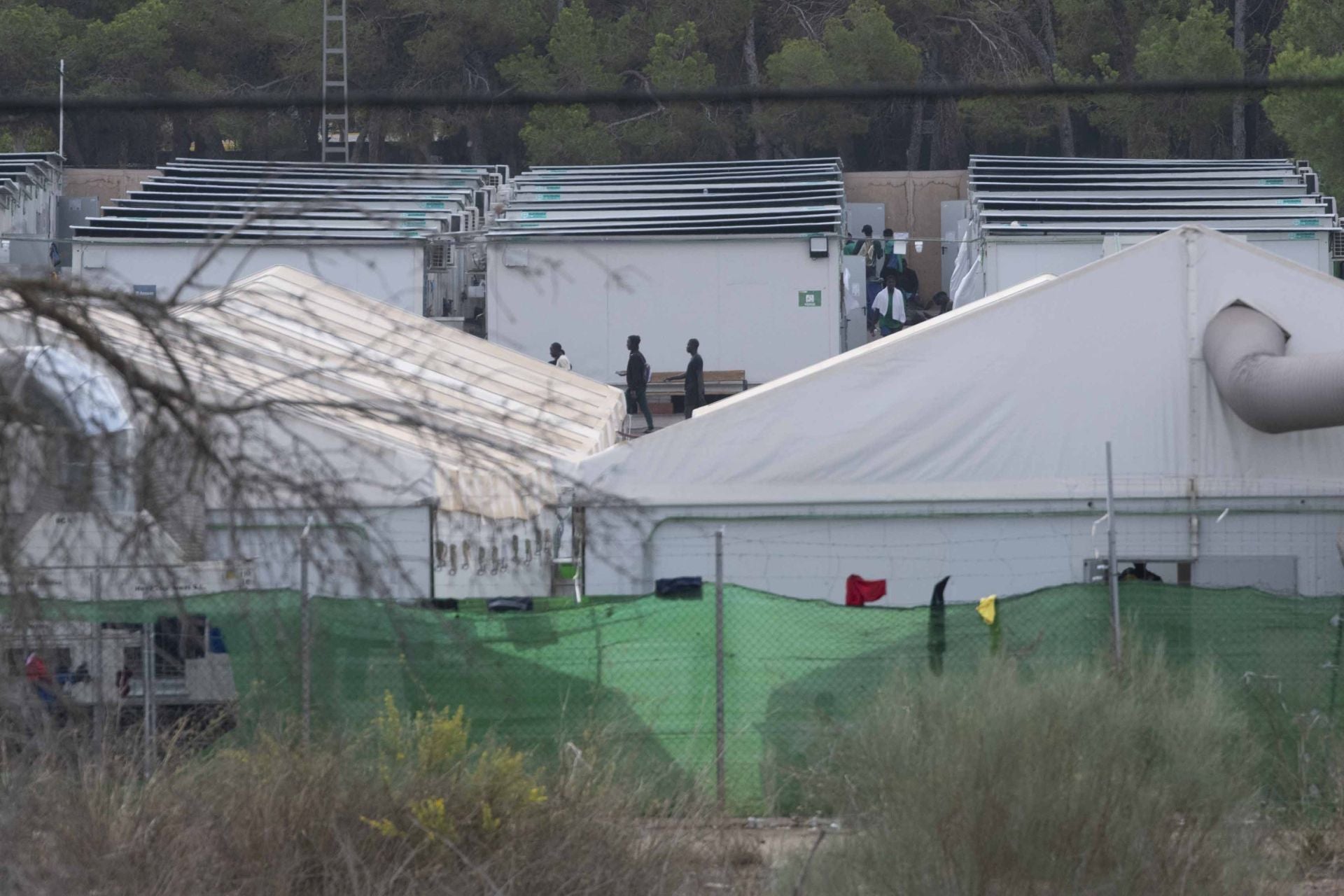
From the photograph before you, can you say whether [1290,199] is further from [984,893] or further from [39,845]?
[39,845]

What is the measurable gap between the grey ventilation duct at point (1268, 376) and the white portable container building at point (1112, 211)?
4.07 meters

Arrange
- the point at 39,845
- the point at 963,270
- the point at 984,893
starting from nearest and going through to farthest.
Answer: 1. the point at 984,893
2. the point at 39,845
3. the point at 963,270

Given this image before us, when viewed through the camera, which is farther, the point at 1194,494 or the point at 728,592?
the point at 1194,494

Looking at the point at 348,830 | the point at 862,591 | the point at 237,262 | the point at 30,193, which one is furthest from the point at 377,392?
the point at 30,193

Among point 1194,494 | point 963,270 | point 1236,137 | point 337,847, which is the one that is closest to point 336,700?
Result: point 337,847

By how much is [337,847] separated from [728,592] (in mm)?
3697

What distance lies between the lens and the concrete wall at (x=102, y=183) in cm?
3547

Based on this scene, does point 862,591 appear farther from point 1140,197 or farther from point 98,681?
point 1140,197

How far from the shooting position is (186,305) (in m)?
5.02

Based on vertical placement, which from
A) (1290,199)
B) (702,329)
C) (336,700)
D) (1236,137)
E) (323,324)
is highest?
(1236,137)

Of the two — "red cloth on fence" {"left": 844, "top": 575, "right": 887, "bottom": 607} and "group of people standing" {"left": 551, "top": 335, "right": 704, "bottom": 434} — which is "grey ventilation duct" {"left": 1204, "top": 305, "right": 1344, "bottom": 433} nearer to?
"red cloth on fence" {"left": 844, "top": 575, "right": 887, "bottom": 607}

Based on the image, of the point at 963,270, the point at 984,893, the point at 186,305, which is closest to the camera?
the point at 186,305

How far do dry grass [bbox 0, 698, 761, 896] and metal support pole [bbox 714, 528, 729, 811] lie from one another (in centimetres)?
156

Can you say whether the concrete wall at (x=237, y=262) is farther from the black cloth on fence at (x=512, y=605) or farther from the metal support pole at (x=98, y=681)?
the metal support pole at (x=98, y=681)
